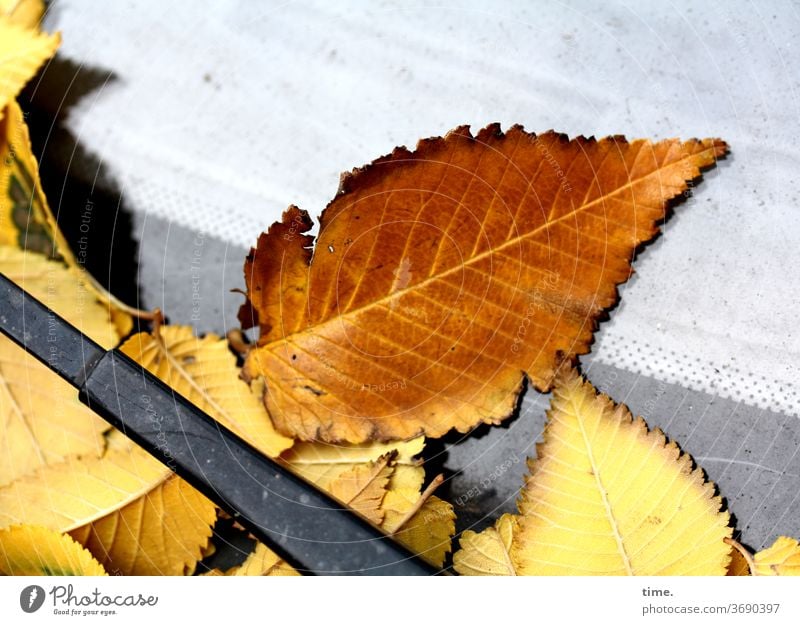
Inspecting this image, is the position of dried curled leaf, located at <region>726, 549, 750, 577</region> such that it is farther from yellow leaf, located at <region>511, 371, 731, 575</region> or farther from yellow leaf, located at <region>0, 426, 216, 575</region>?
yellow leaf, located at <region>0, 426, 216, 575</region>

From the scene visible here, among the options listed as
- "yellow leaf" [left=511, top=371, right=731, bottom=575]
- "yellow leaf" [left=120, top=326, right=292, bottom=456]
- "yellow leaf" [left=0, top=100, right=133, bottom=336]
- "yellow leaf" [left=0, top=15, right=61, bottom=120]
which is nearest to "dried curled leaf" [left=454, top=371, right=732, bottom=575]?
"yellow leaf" [left=511, top=371, right=731, bottom=575]

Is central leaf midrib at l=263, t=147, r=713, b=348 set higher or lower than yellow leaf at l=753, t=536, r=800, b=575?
higher

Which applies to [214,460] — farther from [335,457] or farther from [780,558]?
[780,558]

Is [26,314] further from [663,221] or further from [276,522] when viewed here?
[663,221]

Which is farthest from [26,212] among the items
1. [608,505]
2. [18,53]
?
[608,505]
